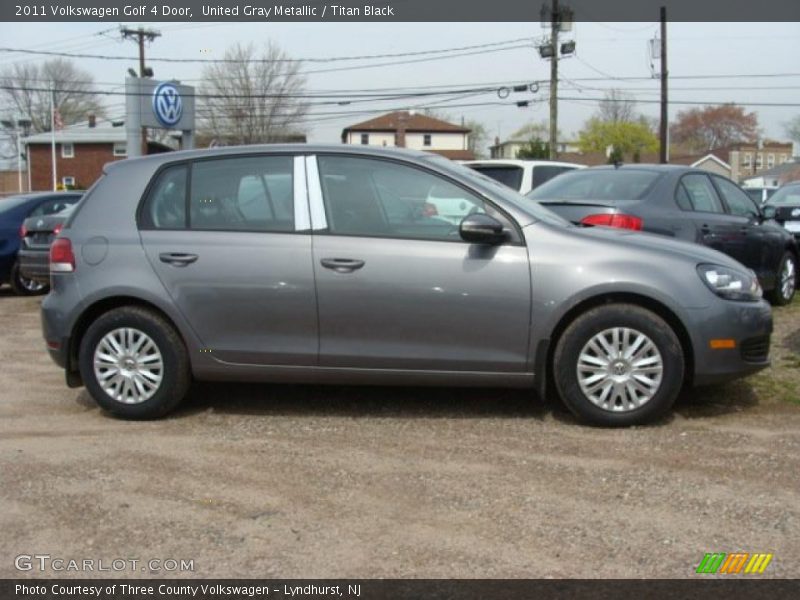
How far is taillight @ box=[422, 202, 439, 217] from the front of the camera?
5.21 meters

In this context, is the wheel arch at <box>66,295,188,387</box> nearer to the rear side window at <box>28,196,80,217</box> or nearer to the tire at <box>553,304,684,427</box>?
the tire at <box>553,304,684,427</box>

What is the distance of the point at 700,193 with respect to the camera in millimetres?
8328

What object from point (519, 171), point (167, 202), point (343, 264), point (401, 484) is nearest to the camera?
point (401, 484)

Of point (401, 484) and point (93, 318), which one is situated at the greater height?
point (93, 318)

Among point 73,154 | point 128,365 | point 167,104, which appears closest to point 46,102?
point 73,154

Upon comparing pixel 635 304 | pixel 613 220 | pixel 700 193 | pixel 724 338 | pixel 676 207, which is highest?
pixel 700 193

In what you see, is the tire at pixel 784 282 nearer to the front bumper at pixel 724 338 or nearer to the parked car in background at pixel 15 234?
the front bumper at pixel 724 338

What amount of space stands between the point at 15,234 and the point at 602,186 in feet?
27.2

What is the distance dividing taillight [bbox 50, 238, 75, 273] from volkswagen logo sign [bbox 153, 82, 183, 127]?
26121 mm

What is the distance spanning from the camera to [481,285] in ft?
16.5

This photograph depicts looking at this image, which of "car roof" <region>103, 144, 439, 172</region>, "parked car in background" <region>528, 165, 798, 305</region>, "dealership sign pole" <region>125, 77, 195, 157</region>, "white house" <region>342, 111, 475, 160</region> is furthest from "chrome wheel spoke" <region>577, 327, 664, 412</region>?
"white house" <region>342, 111, 475, 160</region>

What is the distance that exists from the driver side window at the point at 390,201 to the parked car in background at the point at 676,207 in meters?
2.06

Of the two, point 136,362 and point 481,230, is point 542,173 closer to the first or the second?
point 481,230
